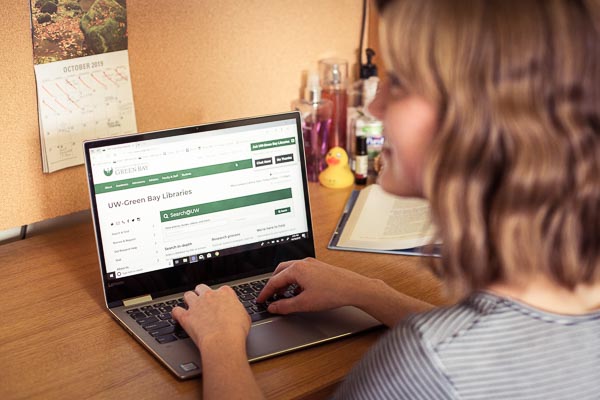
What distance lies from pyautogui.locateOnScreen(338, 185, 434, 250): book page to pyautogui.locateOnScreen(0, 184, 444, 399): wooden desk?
35mm

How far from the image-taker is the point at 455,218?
68cm

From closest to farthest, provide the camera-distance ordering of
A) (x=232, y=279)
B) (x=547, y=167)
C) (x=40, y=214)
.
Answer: (x=547, y=167) < (x=232, y=279) < (x=40, y=214)

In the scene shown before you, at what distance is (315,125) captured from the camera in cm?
160

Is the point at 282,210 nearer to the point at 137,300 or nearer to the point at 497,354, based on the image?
the point at 137,300

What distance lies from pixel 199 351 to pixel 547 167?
511mm

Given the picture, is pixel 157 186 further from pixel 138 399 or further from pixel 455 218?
pixel 455 218

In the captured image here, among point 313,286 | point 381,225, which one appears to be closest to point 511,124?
point 313,286

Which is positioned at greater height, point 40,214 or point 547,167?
point 547,167

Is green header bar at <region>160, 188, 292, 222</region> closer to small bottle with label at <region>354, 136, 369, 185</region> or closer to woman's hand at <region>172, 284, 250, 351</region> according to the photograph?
woman's hand at <region>172, 284, 250, 351</region>

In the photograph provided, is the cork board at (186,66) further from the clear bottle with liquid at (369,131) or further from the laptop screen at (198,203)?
the laptop screen at (198,203)

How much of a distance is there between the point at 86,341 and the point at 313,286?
0.32 m

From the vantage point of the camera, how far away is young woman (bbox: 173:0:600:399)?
24.4 inches

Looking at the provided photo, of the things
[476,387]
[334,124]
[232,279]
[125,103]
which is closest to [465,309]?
[476,387]

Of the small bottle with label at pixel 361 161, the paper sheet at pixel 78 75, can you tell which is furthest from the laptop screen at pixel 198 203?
the small bottle with label at pixel 361 161
